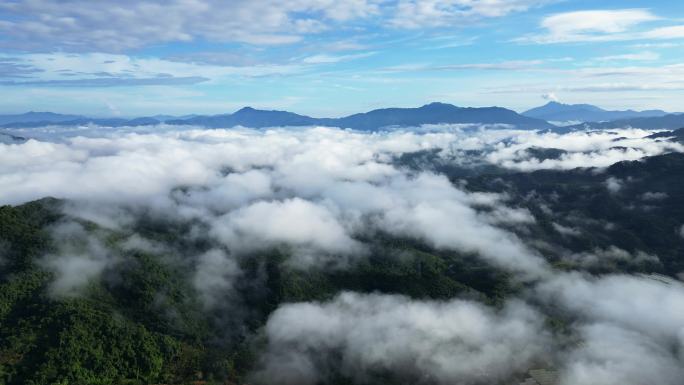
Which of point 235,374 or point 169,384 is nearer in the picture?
point 169,384

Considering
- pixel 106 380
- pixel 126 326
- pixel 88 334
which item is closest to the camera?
pixel 106 380

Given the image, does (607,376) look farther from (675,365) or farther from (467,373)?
(467,373)

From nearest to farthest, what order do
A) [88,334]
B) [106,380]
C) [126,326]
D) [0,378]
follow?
[0,378], [106,380], [88,334], [126,326]

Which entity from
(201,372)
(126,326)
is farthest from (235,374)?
(126,326)

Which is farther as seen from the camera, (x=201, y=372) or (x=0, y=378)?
(x=201, y=372)

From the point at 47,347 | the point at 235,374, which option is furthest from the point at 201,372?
the point at 47,347

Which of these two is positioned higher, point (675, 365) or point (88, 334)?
point (88, 334)

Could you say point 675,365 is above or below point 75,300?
below

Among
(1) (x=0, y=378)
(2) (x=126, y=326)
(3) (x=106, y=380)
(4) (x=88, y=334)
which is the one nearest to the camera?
(1) (x=0, y=378)

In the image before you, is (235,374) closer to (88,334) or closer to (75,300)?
(88,334)
